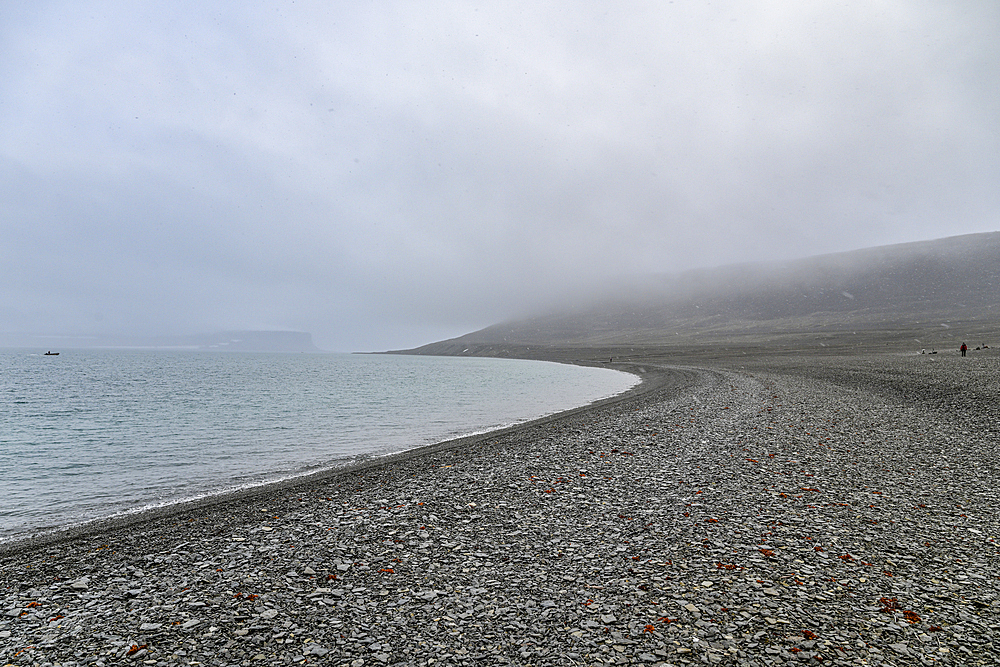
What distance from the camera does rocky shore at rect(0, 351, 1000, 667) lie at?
6121 millimetres

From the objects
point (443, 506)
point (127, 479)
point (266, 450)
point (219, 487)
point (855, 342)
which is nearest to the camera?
point (443, 506)

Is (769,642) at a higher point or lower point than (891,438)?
higher

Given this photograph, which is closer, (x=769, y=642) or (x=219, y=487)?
(x=769, y=642)

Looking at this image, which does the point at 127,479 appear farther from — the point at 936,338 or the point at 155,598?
the point at 936,338

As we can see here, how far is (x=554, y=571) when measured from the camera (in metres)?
8.20

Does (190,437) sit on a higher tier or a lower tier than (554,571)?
higher

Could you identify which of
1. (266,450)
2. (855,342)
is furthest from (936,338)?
(266,450)

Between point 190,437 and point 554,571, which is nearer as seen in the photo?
point 554,571

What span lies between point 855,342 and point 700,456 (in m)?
106

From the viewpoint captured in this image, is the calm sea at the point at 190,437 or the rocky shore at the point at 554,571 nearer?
the rocky shore at the point at 554,571

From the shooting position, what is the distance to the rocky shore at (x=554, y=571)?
6.12 metres

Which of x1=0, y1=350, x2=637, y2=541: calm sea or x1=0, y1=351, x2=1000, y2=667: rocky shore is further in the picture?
x1=0, y1=350, x2=637, y2=541: calm sea

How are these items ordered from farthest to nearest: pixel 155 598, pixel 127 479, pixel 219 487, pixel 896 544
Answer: pixel 127 479 → pixel 219 487 → pixel 896 544 → pixel 155 598

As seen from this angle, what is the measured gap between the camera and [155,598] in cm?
757
